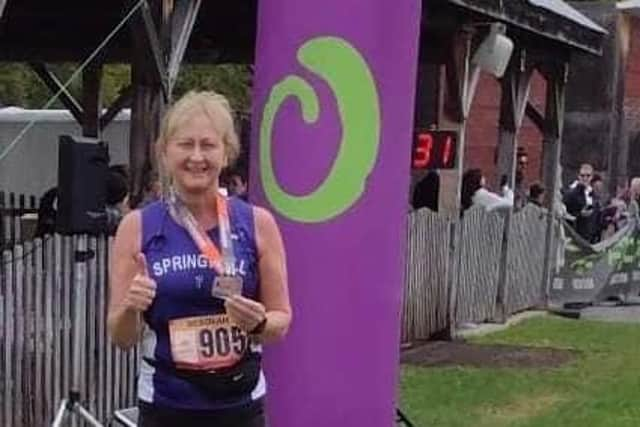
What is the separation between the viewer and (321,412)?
6.30 m

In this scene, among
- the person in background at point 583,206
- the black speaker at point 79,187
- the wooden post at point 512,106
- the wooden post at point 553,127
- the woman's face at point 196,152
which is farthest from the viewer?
the person in background at point 583,206

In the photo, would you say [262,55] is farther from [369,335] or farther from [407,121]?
[369,335]

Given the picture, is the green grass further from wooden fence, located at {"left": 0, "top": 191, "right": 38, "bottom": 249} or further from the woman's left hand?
the woman's left hand

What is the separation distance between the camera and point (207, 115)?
4359 mm

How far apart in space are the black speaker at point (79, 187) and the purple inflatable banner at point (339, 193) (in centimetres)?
149

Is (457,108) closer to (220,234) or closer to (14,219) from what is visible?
(14,219)

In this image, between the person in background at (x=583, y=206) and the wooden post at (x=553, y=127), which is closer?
the wooden post at (x=553, y=127)

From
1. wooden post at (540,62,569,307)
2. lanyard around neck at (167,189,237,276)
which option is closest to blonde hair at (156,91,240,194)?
lanyard around neck at (167,189,237,276)

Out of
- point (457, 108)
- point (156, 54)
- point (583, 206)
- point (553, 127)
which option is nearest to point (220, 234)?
point (156, 54)

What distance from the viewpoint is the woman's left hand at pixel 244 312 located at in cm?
421

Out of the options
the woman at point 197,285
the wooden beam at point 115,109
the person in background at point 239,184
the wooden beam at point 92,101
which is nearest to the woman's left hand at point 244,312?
the woman at point 197,285

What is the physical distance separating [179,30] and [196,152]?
288 inches

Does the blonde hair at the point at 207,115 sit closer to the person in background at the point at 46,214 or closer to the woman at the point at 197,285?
the woman at the point at 197,285

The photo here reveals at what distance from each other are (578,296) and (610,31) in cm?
1967
